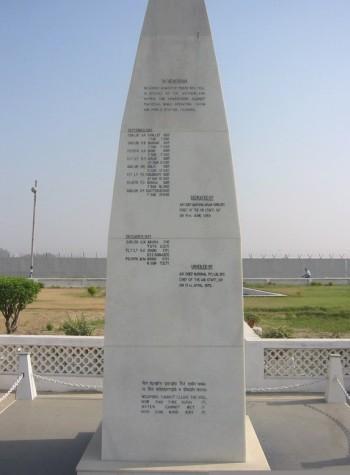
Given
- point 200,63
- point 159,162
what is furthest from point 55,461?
point 200,63

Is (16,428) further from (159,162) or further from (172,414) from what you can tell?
(159,162)

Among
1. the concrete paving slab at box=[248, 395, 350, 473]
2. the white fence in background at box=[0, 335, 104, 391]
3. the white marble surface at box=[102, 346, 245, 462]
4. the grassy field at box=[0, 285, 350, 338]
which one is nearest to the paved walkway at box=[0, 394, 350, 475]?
the concrete paving slab at box=[248, 395, 350, 473]

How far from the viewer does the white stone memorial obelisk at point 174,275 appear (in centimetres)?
482

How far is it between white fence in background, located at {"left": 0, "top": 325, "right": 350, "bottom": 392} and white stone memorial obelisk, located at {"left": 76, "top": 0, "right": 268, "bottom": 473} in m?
3.47

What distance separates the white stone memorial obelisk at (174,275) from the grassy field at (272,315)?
9322mm

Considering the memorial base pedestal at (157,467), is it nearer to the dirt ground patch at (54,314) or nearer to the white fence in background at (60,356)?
the white fence in background at (60,356)

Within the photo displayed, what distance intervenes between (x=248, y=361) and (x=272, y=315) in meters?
12.1

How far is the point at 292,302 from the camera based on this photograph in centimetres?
2559

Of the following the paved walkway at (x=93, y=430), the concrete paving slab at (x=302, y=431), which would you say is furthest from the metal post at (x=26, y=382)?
the concrete paving slab at (x=302, y=431)

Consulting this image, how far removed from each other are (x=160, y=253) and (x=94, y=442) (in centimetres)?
213

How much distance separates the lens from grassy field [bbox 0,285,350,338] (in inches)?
615

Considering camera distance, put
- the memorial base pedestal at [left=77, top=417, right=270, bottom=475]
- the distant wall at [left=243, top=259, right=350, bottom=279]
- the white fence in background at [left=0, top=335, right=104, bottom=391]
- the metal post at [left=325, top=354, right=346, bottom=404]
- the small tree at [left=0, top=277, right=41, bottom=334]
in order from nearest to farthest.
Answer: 1. the memorial base pedestal at [left=77, top=417, right=270, bottom=475]
2. the metal post at [left=325, top=354, right=346, bottom=404]
3. the white fence in background at [left=0, top=335, right=104, bottom=391]
4. the small tree at [left=0, top=277, right=41, bottom=334]
5. the distant wall at [left=243, top=259, right=350, bottom=279]

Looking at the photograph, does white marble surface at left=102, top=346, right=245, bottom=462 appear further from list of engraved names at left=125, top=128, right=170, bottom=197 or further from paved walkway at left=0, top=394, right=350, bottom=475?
list of engraved names at left=125, top=128, right=170, bottom=197

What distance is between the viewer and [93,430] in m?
6.15
